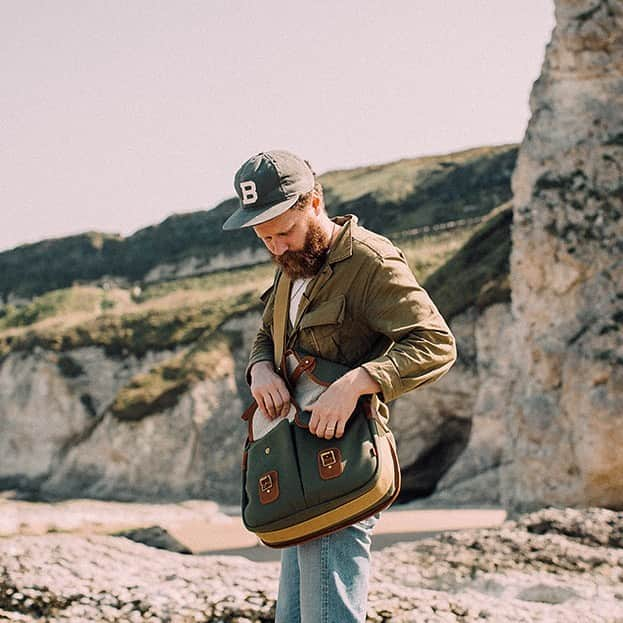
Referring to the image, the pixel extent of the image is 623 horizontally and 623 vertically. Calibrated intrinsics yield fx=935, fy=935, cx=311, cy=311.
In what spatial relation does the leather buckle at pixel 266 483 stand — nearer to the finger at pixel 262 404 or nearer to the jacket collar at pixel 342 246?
the finger at pixel 262 404

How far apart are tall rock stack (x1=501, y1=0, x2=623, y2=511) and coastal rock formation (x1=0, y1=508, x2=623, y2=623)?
17.2 ft

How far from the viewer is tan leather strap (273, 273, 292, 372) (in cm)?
322

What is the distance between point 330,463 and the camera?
2.85 m

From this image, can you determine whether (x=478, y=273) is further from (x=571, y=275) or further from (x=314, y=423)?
(x=314, y=423)

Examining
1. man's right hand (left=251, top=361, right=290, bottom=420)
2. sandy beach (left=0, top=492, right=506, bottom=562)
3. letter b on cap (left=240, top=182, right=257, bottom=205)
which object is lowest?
sandy beach (left=0, top=492, right=506, bottom=562)

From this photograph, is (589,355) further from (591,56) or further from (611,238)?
(591,56)

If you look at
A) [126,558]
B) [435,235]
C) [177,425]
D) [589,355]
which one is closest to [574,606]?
[126,558]

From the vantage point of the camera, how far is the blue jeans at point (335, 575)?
2.91 meters

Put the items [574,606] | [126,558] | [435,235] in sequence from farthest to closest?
[435,235], [126,558], [574,606]

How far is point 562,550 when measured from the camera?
279 inches

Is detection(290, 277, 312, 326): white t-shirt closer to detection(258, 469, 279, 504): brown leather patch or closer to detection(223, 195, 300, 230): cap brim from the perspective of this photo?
detection(223, 195, 300, 230): cap brim

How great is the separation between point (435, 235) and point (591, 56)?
74.3ft

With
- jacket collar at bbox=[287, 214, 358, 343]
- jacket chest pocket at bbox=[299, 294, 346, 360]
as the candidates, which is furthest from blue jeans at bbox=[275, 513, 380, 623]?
jacket collar at bbox=[287, 214, 358, 343]

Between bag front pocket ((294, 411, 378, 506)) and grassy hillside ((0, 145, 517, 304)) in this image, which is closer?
bag front pocket ((294, 411, 378, 506))
